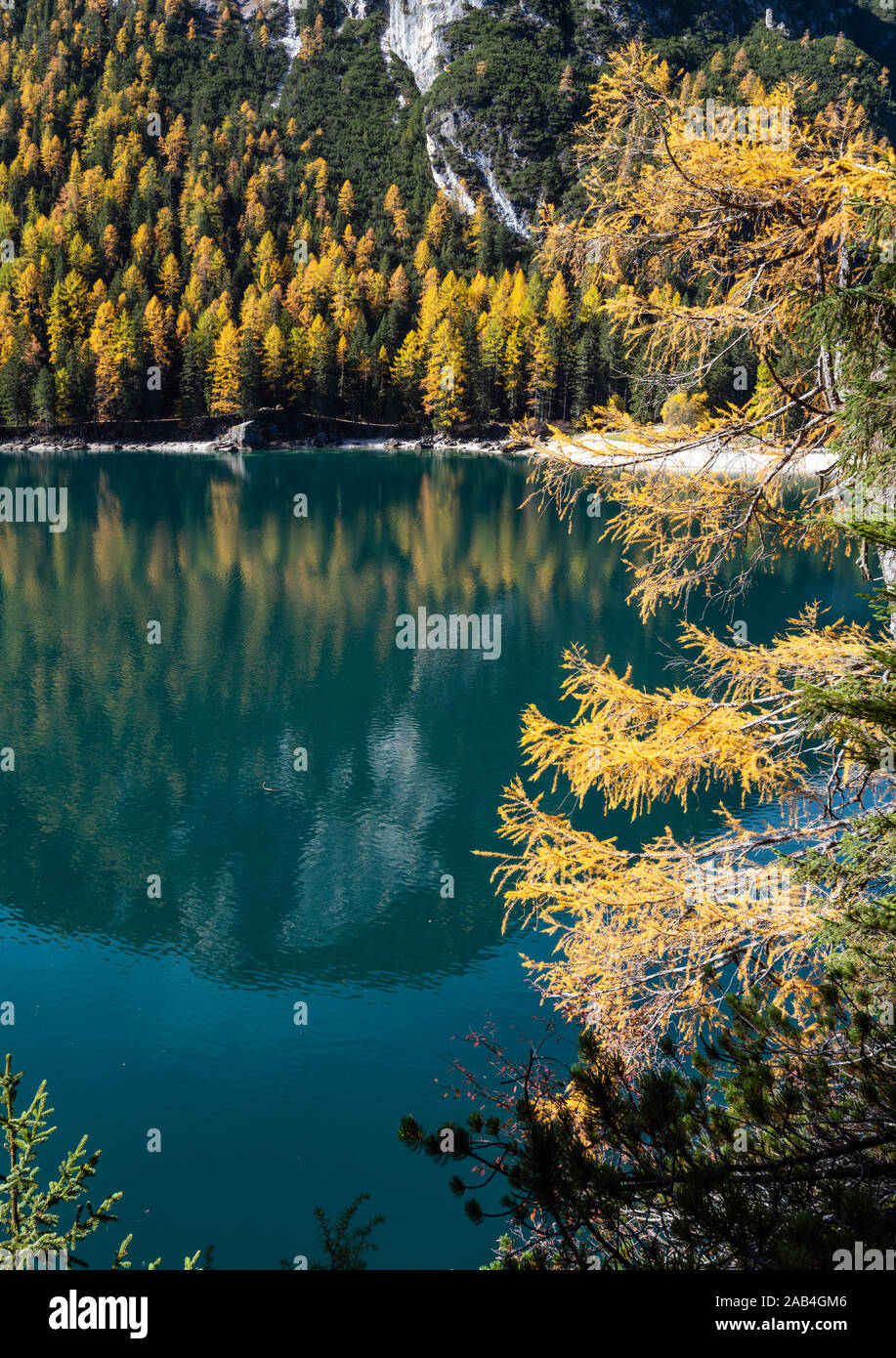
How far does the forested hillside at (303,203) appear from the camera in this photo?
90375mm

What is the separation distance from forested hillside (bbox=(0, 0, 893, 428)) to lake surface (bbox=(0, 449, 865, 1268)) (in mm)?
30433

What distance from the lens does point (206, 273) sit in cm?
10281

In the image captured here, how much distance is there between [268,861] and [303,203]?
130494 millimetres

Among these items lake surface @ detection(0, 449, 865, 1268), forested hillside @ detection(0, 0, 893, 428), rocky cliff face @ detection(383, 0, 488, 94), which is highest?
rocky cliff face @ detection(383, 0, 488, 94)

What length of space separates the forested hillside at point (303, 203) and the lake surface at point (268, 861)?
3043 centimetres

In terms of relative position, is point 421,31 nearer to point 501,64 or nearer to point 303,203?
point 501,64

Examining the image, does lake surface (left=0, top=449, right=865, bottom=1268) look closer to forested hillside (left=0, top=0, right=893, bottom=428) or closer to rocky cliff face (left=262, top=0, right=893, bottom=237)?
forested hillside (left=0, top=0, right=893, bottom=428)

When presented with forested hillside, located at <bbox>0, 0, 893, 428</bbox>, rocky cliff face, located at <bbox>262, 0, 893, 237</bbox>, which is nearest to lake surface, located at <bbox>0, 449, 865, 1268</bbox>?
forested hillside, located at <bbox>0, 0, 893, 428</bbox>

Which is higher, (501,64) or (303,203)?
(501,64)

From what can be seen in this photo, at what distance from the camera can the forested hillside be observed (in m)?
90.4

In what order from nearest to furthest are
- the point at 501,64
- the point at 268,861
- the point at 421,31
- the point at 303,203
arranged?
the point at 268,861 → the point at 303,203 → the point at 501,64 → the point at 421,31

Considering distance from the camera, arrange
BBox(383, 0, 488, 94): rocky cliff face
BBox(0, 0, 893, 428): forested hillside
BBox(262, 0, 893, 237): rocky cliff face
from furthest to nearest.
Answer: BBox(383, 0, 488, 94): rocky cliff face
BBox(262, 0, 893, 237): rocky cliff face
BBox(0, 0, 893, 428): forested hillside

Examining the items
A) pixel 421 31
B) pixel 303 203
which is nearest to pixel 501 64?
pixel 421 31

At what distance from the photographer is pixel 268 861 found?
61.0ft
